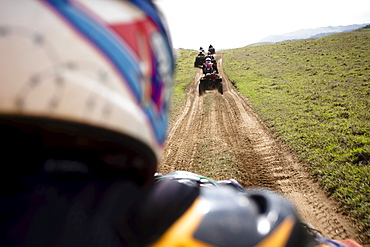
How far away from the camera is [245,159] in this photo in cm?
491

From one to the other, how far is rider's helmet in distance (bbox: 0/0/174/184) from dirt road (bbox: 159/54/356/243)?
10.3 feet

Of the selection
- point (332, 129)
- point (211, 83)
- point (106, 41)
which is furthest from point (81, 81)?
point (211, 83)

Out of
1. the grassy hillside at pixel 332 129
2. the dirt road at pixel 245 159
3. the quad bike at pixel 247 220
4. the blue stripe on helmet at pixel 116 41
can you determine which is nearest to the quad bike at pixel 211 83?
the grassy hillside at pixel 332 129

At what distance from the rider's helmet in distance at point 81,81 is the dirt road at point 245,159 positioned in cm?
313

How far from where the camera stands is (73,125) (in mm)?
532

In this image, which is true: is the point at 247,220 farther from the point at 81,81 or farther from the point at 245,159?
the point at 245,159

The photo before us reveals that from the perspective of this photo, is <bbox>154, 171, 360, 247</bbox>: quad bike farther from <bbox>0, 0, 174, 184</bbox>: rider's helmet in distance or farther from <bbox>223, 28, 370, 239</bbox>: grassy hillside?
<bbox>223, 28, 370, 239</bbox>: grassy hillside

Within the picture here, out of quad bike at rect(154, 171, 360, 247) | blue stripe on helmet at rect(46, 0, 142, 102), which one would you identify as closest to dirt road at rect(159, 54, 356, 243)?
quad bike at rect(154, 171, 360, 247)

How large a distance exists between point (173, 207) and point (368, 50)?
28046mm

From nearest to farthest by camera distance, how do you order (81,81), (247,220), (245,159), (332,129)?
(81,81) < (247,220) < (245,159) < (332,129)

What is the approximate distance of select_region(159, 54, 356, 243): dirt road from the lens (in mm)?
3191

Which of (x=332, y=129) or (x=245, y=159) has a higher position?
(x=245, y=159)

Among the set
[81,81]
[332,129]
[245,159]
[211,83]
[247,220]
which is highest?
[81,81]

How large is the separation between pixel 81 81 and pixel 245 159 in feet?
15.5
